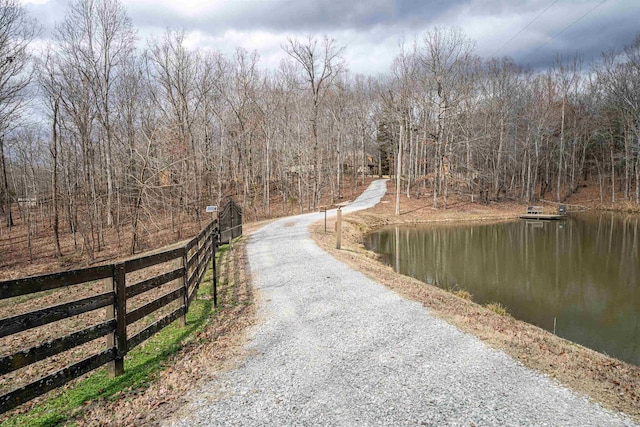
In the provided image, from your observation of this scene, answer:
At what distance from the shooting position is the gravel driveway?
346cm

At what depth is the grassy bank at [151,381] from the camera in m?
3.55

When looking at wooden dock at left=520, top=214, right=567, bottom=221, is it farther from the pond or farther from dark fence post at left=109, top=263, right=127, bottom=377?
dark fence post at left=109, top=263, right=127, bottom=377

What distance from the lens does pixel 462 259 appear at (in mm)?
14859

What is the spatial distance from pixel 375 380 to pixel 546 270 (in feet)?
37.2

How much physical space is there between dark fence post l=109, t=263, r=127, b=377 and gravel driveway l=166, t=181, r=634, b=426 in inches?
44.9

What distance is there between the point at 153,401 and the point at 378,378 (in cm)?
247

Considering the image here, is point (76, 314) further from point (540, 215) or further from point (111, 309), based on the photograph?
point (540, 215)

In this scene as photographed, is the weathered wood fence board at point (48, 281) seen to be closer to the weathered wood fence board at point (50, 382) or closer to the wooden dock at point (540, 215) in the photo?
the weathered wood fence board at point (50, 382)

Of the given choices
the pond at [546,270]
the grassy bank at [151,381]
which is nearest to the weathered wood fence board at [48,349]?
the grassy bank at [151,381]

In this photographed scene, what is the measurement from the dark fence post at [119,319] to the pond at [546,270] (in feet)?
26.2

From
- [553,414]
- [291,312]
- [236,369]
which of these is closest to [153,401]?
[236,369]

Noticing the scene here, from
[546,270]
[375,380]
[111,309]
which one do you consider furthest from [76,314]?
[546,270]

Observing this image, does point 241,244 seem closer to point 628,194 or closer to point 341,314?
point 341,314

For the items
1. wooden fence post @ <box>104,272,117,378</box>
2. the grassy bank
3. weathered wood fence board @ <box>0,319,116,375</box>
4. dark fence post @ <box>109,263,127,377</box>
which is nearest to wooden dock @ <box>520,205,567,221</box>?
the grassy bank
